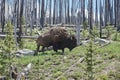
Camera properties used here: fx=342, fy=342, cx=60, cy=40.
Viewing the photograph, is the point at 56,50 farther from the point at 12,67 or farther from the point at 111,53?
the point at 12,67

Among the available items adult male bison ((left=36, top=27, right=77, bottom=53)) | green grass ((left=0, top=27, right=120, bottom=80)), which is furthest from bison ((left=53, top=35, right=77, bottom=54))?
green grass ((left=0, top=27, right=120, bottom=80))

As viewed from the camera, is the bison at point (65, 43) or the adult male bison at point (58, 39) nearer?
the adult male bison at point (58, 39)

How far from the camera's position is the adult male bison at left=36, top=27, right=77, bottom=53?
19.8 m

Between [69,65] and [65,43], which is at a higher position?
[65,43]

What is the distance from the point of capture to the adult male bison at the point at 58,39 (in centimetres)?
1978

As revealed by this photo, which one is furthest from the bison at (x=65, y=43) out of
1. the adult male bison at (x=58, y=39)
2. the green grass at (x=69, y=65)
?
the green grass at (x=69, y=65)

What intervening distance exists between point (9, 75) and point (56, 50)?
6380mm

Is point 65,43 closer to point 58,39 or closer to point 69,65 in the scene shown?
point 58,39

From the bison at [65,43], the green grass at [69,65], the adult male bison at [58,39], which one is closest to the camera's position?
the green grass at [69,65]

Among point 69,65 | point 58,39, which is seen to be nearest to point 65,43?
point 58,39

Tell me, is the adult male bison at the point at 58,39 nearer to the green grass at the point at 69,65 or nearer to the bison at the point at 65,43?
the bison at the point at 65,43

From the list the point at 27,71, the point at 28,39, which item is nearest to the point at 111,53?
the point at 27,71

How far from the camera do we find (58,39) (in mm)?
19812

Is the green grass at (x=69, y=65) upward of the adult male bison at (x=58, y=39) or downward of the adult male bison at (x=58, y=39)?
downward
